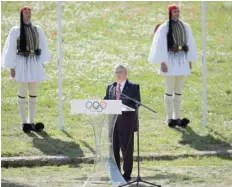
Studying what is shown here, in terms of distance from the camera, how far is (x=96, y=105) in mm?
14906

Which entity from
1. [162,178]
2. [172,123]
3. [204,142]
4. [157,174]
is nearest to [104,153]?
[162,178]

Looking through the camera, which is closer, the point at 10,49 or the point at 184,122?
the point at 10,49

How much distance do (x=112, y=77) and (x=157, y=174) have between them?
654 cm

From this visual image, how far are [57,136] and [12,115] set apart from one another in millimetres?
1742

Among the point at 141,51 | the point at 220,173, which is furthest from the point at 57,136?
the point at 141,51

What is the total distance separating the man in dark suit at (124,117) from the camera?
609 inches

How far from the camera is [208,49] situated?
2488 centimetres

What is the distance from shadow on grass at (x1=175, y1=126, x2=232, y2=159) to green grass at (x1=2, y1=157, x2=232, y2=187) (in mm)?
534

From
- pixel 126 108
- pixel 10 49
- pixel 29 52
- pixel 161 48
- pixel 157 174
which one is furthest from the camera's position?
pixel 161 48

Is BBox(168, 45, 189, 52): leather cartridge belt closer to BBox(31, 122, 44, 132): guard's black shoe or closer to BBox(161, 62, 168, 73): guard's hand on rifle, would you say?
BBox(161, 62, 168, 73): guard's hand on rifle

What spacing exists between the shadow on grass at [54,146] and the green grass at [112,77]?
0.02 m

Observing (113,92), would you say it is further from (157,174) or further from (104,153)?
(157,174)

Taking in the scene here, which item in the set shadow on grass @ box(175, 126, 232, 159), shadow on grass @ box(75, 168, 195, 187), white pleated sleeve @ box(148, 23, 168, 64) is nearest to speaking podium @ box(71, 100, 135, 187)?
shadow on grass @ box(75, 168, 195, 187)

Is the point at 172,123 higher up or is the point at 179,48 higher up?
the point at 179,48
